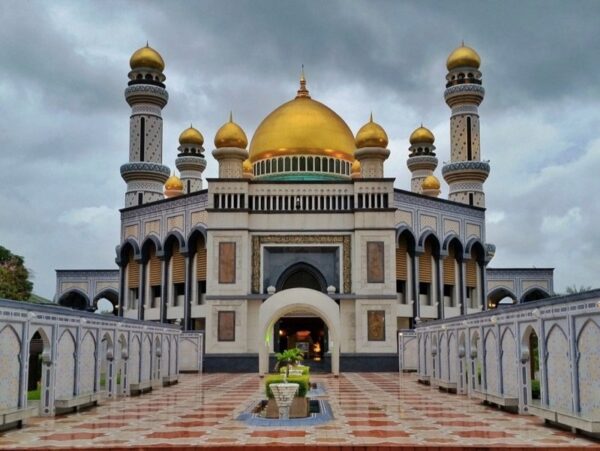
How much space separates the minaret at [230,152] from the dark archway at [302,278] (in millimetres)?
4241

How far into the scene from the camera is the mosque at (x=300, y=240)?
27328 millimetres

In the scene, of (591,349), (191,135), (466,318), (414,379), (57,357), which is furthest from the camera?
(191,135)

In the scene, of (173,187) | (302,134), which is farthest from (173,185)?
(302,134)

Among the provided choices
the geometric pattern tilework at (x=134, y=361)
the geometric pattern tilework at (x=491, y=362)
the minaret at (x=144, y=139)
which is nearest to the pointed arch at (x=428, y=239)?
the minaret at (x=144, y=139)

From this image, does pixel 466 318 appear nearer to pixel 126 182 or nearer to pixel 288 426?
pixel 288 426

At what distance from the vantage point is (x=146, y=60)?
36531 millimetres

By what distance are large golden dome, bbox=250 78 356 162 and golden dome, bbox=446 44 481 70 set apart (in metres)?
6.59

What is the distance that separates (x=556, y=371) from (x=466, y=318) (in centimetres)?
546

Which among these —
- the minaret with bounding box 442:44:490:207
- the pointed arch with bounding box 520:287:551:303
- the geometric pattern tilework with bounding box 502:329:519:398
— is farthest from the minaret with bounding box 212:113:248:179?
the pointed arch with bounding box 520:287:551:303

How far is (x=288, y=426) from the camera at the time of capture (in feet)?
35.1

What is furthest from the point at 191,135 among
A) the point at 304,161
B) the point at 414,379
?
the point at 414,379

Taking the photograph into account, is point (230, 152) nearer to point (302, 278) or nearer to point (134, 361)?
point (302, 278)

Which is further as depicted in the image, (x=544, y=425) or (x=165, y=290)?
(x=165, y=290)

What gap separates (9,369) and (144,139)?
1026 inches
